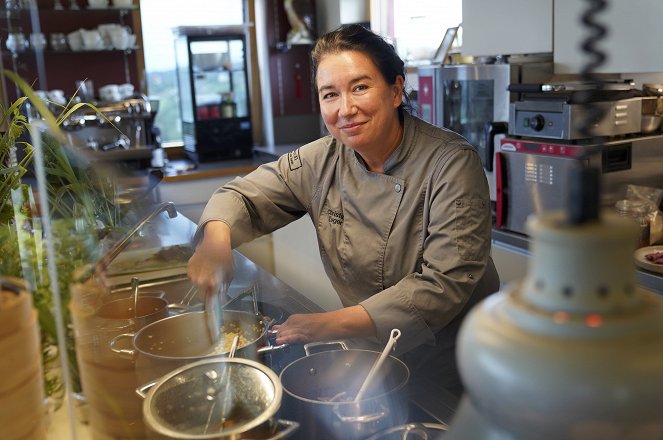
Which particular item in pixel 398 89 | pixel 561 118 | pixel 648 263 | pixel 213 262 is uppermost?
pixel 398 89

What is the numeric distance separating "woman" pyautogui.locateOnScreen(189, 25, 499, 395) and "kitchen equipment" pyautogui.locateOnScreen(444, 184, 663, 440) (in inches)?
30.6

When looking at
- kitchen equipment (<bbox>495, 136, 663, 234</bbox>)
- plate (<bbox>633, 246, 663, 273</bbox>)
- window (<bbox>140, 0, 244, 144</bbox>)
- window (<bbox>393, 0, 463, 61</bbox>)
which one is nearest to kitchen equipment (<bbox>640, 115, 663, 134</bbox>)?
kitchen equipment (<bbox>495, 136, 663, 234</bbox>)

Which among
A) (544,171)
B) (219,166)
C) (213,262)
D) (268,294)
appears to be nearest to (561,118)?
(544,171)

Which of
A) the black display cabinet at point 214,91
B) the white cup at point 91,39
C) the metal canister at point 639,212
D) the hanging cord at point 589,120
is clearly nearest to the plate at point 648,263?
the metal canister at point 639,212

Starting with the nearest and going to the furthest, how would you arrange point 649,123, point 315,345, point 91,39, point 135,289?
point 315,345 → point 135,289 → point 649,123 → point 91,39

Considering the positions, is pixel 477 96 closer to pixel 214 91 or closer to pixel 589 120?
pixel 214 91

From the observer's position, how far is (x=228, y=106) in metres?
4.70

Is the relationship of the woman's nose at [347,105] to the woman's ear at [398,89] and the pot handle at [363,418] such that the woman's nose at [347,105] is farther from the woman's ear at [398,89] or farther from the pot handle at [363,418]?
the pot handle at [363,418]

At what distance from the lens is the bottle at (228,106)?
4678mm

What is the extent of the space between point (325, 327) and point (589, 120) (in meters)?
0.80

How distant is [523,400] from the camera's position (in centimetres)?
28

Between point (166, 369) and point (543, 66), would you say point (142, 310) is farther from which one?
point (543, 66)

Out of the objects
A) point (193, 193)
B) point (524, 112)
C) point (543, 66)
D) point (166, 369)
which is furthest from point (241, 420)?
point (193, 193)

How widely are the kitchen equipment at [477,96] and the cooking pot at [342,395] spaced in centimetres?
200
